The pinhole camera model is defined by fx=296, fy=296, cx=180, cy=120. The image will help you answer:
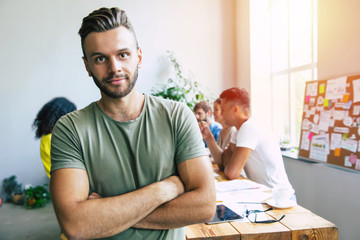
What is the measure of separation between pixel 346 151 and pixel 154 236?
7.30ft

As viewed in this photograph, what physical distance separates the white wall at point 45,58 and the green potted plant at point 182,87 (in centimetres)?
12

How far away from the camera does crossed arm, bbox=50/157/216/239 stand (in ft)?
2.94

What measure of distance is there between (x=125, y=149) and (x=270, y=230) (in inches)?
29.2

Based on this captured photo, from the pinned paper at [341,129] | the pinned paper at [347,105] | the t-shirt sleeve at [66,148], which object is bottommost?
the pinned paper at [341,129]

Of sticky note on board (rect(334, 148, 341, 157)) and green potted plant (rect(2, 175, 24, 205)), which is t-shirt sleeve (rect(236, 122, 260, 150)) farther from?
green potted plant (rect(2, 175, 24, 205))

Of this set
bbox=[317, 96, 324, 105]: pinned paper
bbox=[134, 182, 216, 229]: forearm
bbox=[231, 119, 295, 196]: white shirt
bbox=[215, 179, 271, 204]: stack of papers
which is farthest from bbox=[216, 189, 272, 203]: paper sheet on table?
bbox=[317, 96, 324, 105]: pinned paper

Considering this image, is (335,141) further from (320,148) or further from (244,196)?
(244,196)

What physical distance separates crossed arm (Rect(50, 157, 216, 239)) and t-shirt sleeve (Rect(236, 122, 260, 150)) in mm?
1183

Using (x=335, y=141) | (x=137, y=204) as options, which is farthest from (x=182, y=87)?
(x=137, y=204)

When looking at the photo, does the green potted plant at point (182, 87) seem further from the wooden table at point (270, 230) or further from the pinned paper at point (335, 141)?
the wooden table at point (270, 230)

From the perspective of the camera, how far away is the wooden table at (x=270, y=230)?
49.1 inches

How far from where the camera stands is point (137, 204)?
917 millimetres

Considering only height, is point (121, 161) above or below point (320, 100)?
below

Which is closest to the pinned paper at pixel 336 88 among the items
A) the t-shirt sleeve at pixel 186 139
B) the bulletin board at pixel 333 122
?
the bulletin board at pixel 333 122
